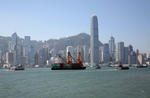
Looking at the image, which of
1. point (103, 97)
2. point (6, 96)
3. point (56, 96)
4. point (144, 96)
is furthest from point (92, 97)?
point (6, 96)

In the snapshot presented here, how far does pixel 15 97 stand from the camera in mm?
40156

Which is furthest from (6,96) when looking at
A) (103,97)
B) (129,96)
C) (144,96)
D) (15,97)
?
(144,96)

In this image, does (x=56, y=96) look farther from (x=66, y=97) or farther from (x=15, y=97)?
(x=15, y=97)

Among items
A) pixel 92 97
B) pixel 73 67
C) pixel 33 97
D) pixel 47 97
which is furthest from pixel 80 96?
pixel 73 67

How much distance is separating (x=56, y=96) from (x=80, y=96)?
4710 millimetres

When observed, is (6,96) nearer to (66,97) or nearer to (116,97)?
(66,97)

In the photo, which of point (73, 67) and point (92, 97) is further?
point (73, 67)

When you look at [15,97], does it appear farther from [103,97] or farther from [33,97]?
[103,97]

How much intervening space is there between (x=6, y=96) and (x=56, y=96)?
9.90 m

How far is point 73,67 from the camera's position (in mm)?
199500

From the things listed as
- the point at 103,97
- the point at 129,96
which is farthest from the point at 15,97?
the point at 129,96

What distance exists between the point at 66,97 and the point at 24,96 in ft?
27.2

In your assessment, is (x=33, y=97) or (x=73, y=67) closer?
(x=33, y=97)

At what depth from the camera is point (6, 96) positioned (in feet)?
136
